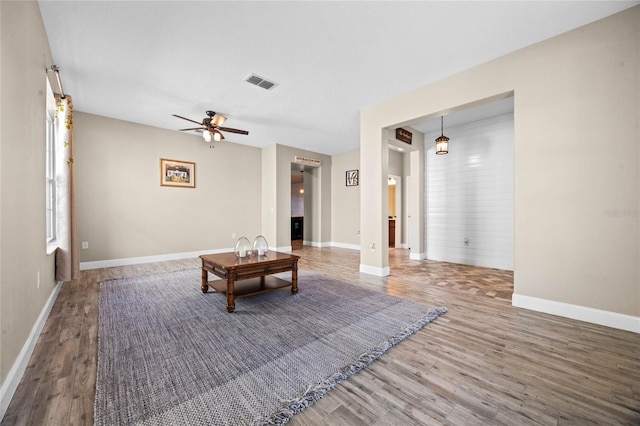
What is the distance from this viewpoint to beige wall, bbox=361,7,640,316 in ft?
7.75

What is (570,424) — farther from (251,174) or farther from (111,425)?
(251,174)

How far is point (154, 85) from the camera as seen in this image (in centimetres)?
373

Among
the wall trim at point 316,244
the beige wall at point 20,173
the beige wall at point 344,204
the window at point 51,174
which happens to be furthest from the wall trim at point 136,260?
the beige wall at point 344,204

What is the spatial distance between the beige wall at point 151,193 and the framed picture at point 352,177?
271cm

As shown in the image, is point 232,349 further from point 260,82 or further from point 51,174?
point 51,174

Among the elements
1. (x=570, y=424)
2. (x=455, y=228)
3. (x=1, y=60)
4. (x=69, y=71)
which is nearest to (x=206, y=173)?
(x=69, y=71)

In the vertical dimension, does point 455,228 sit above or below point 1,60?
below

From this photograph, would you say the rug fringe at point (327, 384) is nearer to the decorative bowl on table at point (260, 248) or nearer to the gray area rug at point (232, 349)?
the gray area rug at point (232, 349)

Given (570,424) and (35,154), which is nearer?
(570,424)

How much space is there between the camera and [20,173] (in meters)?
1.86

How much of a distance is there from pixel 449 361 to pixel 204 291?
286 cm

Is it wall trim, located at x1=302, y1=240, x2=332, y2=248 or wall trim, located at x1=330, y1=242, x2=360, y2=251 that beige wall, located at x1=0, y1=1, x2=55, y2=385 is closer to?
wall trim, located at x1=302, y1=240, x2=332, y2=248

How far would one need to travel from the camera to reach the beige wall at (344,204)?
7.61 m

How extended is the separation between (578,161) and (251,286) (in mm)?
3703
